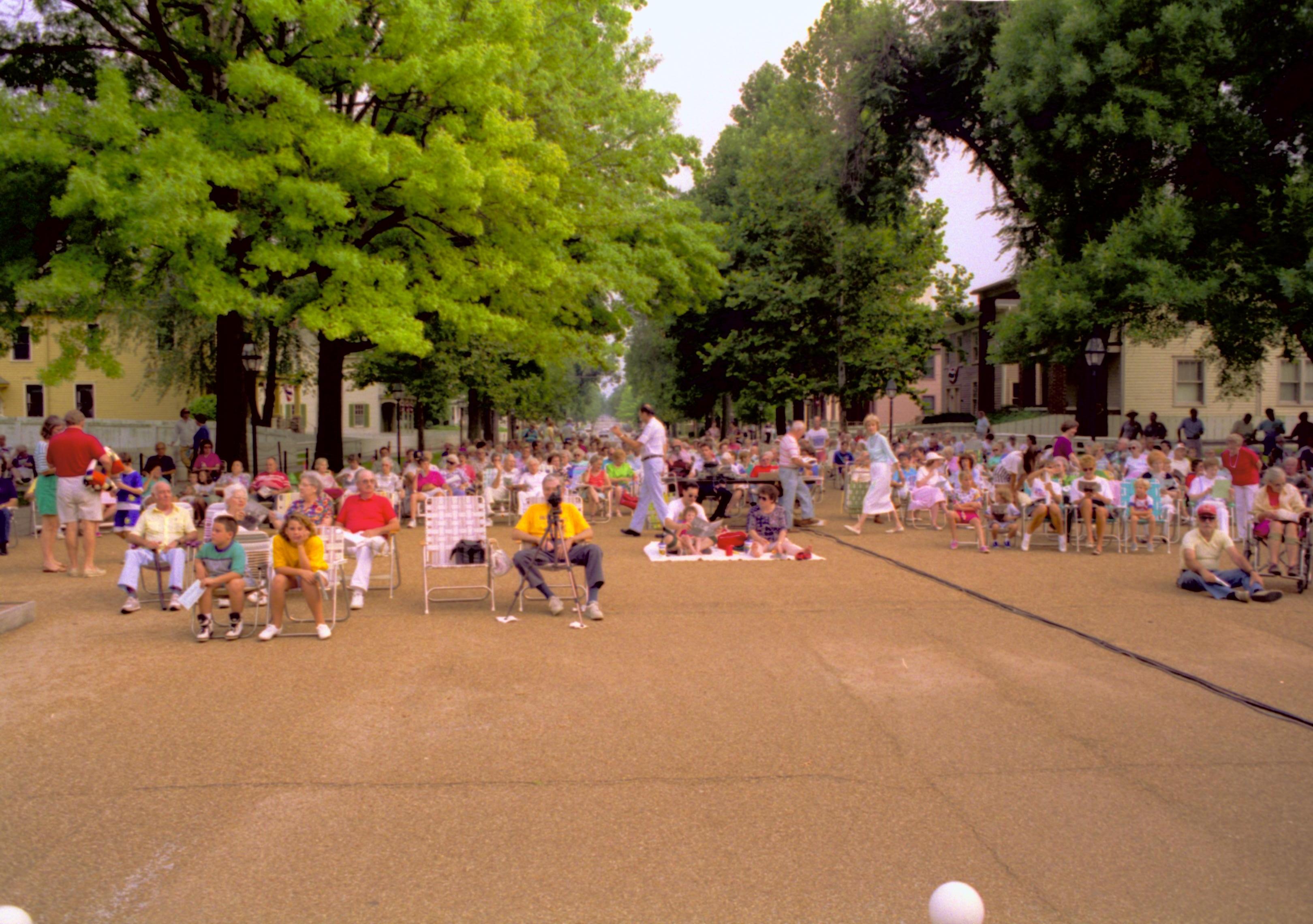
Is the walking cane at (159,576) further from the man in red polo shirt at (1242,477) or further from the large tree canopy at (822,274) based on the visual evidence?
the large tree canopy at (822,274)

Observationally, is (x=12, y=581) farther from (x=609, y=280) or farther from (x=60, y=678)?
(x=609, y=280)

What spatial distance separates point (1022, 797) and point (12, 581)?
1132 centimetres

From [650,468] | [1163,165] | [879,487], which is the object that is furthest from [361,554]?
[1163,165]

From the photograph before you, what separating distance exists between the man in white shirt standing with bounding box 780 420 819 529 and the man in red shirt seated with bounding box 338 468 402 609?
259 inches

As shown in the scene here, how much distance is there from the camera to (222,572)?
916 cm

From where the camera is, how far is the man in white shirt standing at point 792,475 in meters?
16.5

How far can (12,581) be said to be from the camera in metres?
11.9

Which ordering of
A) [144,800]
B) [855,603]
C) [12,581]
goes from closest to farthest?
[144,800]
[855,603]
[12,581]

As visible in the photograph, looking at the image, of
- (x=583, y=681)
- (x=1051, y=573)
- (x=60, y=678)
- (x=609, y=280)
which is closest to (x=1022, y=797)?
(x=583, y=681)

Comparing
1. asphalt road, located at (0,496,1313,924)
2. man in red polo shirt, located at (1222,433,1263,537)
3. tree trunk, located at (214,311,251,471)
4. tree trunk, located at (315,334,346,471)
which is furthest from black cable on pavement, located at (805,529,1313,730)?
tree trunk, located at (315,334,346,471)

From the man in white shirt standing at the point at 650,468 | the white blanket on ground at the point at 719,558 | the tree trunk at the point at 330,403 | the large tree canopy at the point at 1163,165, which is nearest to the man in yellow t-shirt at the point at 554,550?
the white blanket on ground at the point at 719,558

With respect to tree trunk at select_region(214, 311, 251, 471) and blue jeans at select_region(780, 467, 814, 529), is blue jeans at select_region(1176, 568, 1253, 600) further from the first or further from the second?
tree trunk at select_region(214, 311, 251, 471)

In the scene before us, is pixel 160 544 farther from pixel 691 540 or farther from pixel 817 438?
pixel 817 438

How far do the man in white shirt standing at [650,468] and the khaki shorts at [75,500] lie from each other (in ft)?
23.1
